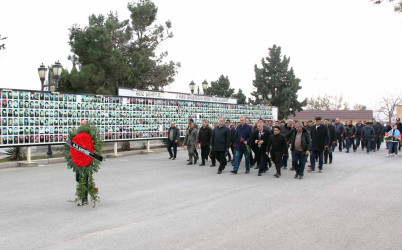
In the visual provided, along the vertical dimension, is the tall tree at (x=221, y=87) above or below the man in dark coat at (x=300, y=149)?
above

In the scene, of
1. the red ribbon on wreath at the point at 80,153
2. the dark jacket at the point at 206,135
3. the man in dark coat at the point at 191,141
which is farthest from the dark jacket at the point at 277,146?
the red ribbon on wreath at the point at 80,153

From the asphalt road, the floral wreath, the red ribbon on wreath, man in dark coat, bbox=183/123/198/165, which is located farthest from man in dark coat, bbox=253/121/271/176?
the red ribbon on wreath

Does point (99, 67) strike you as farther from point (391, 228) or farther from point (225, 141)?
point (391, 228)

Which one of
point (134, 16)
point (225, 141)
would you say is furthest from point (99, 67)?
point (225, 141)

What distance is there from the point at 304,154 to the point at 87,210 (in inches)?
289

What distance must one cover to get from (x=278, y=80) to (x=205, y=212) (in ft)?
156

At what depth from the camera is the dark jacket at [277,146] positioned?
496 inches

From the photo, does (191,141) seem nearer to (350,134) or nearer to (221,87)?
(350,134)

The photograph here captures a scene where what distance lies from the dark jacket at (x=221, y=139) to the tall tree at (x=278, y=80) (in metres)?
38.4

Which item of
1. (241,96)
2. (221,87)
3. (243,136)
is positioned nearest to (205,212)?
(243,136)

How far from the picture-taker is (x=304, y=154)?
41.1 feet

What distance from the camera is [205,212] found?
295 inches

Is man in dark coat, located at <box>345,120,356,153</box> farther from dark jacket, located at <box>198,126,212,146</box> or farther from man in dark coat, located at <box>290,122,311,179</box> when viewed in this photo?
man in dark coat, located at <box>290,122,311,179</box>

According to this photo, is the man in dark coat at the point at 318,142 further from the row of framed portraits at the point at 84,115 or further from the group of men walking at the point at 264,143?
the row of framed portraits at the point at 84,115
